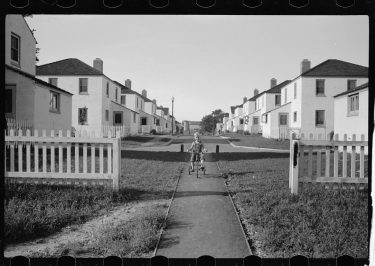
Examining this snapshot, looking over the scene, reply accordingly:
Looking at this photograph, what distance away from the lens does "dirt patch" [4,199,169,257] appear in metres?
3.42

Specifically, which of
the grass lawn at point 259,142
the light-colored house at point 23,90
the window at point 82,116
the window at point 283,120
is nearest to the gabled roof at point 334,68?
the window at point 283,120

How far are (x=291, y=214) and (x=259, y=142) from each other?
4.20 feet

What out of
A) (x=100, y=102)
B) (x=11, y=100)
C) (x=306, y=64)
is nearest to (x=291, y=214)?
(x=306, y=64)

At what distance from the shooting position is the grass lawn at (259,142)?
450cm

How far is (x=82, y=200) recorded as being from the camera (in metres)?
5.48

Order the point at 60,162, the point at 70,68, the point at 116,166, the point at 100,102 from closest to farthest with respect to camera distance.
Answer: the point at 100,102 → the point at 70,68 → the point at 116,166 → the point at 60,162

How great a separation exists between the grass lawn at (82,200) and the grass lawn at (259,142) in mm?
1324

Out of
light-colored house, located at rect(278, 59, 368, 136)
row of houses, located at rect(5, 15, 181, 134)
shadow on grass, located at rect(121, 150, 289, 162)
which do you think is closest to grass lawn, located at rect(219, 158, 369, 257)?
shadow on grass, located at rect(121, 150, 289, 162)

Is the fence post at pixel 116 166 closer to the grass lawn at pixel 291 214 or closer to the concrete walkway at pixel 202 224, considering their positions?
the concrete walkway at pixel 202 224

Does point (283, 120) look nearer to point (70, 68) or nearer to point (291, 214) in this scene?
point (291, 214)

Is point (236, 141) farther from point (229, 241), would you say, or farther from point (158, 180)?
point (229, 241)

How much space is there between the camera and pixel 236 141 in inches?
214

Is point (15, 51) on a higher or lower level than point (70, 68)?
higher

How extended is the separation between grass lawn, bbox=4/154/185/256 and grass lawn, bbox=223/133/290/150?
132 centimetres
